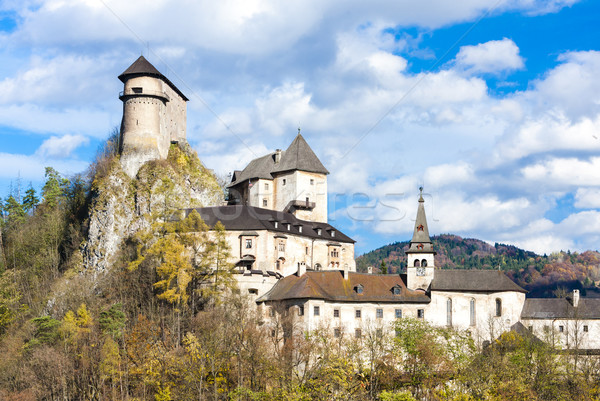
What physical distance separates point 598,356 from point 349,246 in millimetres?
32349

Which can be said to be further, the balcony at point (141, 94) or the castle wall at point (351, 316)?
the balcony at point (141, 94)

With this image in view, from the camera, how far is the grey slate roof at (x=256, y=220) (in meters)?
75.8

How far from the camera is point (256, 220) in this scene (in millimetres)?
76438

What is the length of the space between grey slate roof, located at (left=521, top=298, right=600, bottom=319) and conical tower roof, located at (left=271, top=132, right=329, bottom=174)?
34.3 metres

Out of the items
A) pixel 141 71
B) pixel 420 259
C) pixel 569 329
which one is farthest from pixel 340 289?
pixel 141 71

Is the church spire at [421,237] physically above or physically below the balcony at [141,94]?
below

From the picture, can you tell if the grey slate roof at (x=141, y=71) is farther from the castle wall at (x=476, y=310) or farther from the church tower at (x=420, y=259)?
the castle wall at (x=476, y=310)

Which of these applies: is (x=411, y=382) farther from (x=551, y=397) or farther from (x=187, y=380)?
(x=187, y=380)

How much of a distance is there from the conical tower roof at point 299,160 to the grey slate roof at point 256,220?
8883 mm

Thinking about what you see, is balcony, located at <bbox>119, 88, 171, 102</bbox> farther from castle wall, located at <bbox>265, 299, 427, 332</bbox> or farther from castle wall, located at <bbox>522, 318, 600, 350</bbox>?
castle wall, located at <bbox>522, 318, 600, 350</bbox>

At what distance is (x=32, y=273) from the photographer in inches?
3455

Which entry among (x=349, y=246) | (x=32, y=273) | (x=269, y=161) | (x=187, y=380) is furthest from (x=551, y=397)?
(x=32, y=273)

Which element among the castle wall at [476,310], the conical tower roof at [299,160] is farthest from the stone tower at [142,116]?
the castle wall at [476,310]

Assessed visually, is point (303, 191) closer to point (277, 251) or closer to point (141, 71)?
point (277, 251)
